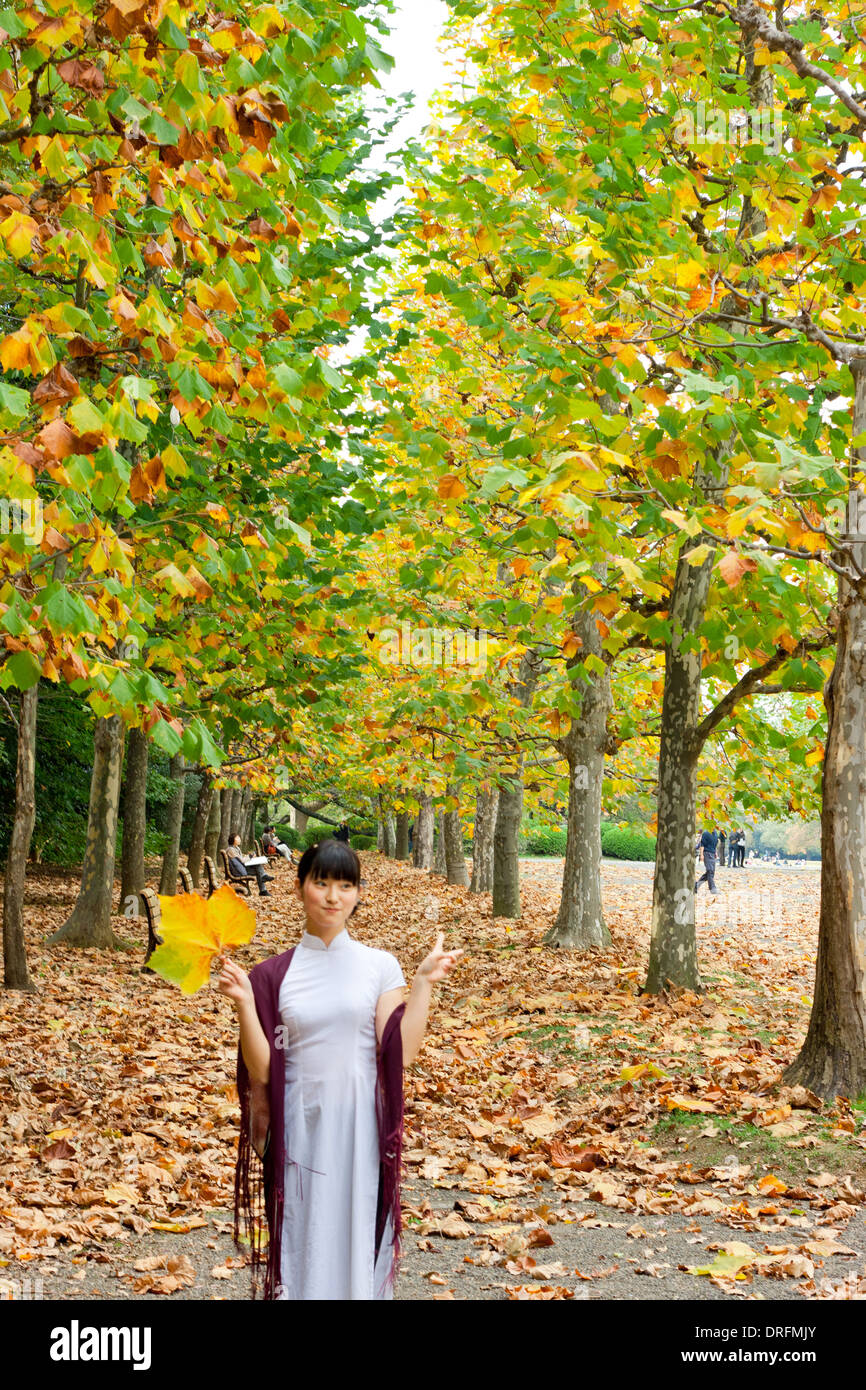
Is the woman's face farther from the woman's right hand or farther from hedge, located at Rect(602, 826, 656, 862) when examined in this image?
hedge, located at Rect(602, 826, 656, 862)

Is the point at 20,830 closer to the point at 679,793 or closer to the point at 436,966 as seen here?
the point at 679,793

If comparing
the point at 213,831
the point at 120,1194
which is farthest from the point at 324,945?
the point at 213,831

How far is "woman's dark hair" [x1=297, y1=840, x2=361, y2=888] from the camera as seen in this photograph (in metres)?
3.41

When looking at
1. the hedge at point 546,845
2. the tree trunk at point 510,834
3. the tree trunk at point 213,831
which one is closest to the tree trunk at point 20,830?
the tree trunk at point 510,834

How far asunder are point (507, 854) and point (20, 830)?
9.73 metres

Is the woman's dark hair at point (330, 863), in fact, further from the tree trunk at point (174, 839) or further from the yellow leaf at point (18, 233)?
the tree trunk at point (174, 839)

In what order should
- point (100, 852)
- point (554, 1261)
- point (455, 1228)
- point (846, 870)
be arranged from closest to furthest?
point (554, 1261) → point (455, 1228) → point (846, 870) → point (100, 852)

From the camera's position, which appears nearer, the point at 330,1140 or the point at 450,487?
the point at 330,1140

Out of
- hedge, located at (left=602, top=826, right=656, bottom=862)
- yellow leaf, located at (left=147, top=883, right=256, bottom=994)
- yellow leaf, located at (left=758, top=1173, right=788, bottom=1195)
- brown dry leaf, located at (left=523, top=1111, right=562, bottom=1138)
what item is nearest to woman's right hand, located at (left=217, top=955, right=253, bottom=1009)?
yellow leaf, located at (left=147, top=883, right=256, bottom=994)

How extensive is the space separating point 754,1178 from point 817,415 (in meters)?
4.43

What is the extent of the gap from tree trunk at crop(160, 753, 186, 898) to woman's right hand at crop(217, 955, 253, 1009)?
1629 centimetres

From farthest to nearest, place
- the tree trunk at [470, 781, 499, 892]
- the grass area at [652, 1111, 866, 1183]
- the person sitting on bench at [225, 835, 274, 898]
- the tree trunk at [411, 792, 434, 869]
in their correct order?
1. the tree trunk at [411, 792, 434, 869]
2. the person sitting on bench at [225, 835, 274, 898]
3. the tree trunk at [470, 781, 499, 892]
4. the grass area at [652, 1111, 866, 1183]

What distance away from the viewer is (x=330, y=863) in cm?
342

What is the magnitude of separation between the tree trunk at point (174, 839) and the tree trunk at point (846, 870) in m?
13.8
